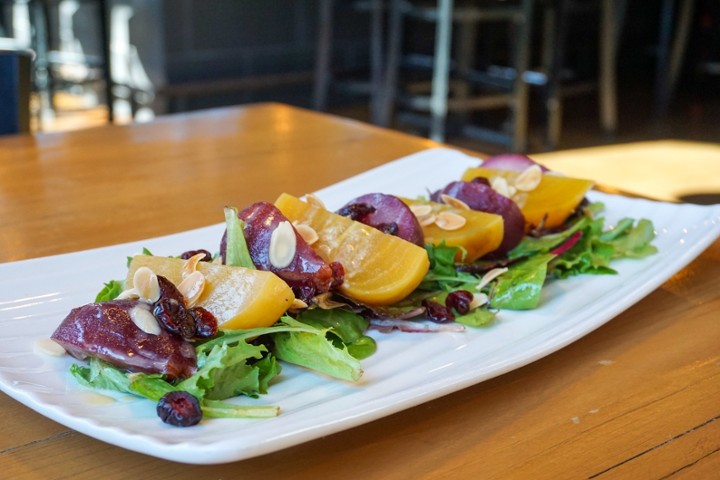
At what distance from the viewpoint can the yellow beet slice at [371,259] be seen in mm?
857

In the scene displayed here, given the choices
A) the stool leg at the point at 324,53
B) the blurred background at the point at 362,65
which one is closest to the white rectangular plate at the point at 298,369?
the blurred background at the point at 362,65

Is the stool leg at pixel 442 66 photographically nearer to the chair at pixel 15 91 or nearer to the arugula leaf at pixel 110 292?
the chair at pixel 15 91

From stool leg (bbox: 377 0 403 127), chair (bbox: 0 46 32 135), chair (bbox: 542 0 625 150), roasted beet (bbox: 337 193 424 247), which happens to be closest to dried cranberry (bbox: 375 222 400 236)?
roasted beet (bbox: 337 193 424 247)

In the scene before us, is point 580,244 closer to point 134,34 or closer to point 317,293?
point 317,293

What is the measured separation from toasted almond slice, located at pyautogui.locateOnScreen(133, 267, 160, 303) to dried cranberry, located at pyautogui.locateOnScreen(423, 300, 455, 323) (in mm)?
269

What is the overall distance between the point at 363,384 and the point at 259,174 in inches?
32.0

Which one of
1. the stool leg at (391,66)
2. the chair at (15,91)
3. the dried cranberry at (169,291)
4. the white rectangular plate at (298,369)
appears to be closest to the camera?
the white rectangular plate at (298,369)

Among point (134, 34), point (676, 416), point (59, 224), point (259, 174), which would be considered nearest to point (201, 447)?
point (676, 416)

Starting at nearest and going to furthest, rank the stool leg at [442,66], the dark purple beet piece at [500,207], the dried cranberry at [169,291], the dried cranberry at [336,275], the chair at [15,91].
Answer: the dried cranberry at [169,291], the dried cranberry at [336,275], the dark purple beet piece at [500,207], the chair at [15,91], the stool leg at [442,66]

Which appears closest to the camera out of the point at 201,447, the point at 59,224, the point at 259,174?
the point at 201,447

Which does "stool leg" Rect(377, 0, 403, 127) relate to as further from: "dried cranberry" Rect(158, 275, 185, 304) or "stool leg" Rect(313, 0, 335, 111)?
"dried cranberry" Rect(158, 275, 185, 304)

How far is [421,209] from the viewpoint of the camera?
1.03m

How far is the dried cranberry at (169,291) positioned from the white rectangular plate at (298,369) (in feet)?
0.30

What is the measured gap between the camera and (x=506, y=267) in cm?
98
